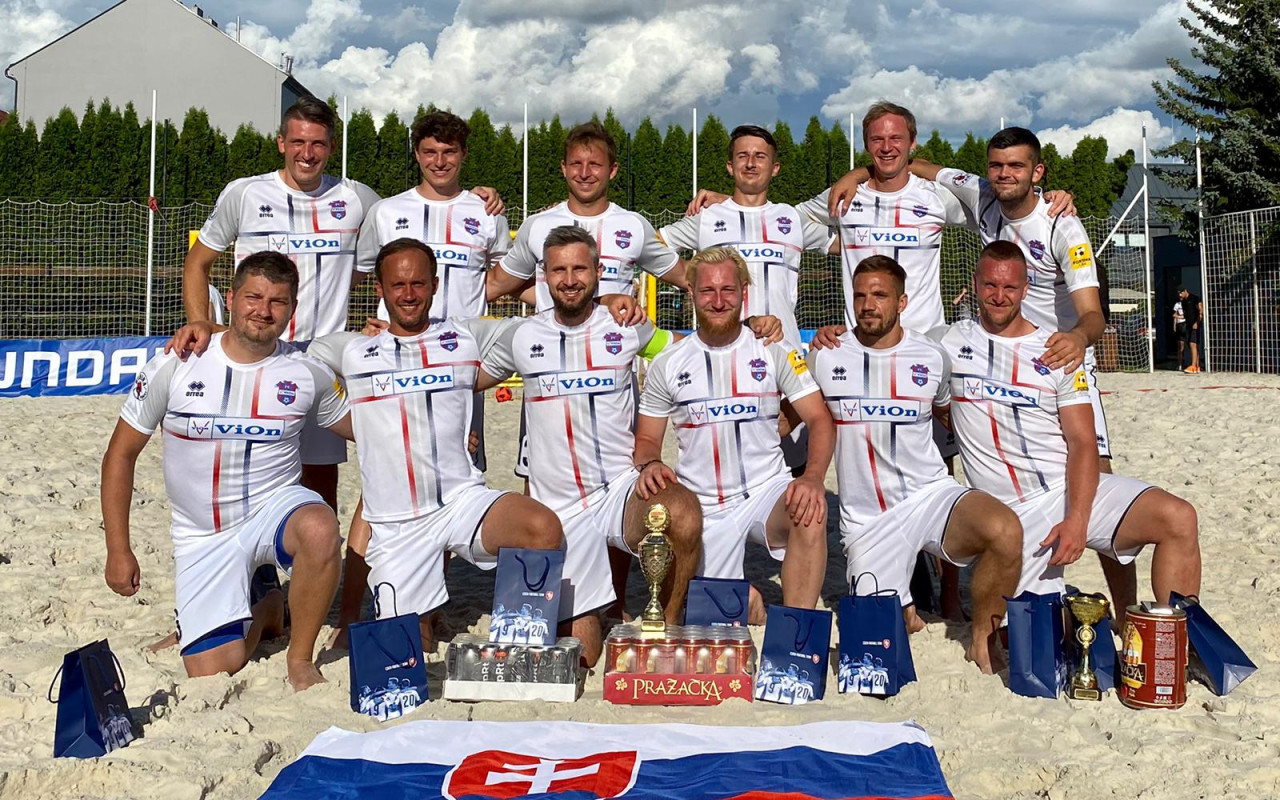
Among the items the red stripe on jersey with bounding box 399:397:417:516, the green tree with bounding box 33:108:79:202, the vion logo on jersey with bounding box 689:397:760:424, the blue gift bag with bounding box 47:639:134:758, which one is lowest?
the blue gift bag with bounding box 47:639:134:758

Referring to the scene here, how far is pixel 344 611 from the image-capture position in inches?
166

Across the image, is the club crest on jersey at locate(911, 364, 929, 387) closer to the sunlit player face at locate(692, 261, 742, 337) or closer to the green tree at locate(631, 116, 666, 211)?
the sunlit player face at locate(692, 261, 742, 337)

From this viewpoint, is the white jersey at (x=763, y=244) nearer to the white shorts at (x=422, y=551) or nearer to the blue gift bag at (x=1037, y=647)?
the white shorts at (x=422, y=551)

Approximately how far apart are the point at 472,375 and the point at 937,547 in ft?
5.78

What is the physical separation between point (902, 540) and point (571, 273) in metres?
1.51

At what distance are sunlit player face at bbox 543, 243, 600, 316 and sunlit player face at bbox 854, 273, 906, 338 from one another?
38.1 inches

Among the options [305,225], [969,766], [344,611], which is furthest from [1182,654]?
[305,225]

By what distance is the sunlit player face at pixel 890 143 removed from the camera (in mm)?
4574

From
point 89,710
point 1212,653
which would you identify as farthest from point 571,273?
point 1212,653

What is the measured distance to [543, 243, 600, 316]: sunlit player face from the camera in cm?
396

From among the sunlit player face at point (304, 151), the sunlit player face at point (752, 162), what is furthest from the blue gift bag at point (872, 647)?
the sunlit player face at point (304, 151)

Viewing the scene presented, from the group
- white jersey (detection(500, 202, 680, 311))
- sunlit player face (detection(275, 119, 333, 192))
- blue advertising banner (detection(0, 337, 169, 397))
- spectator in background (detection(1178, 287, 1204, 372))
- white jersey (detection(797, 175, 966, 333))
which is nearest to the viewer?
sunlit player face (detection(275, 119, 333, 192))

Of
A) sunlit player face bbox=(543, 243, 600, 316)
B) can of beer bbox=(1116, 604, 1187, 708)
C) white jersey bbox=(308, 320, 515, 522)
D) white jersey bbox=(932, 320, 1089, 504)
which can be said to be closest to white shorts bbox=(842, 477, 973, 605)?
white jersey bbox=(932, 320, 1089, 504)

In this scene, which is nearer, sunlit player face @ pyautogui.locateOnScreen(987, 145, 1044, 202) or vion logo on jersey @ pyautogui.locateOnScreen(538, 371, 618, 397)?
vion logo on jersey @ pyautogui.locateOnScreen(538, 371, 618, 397)
